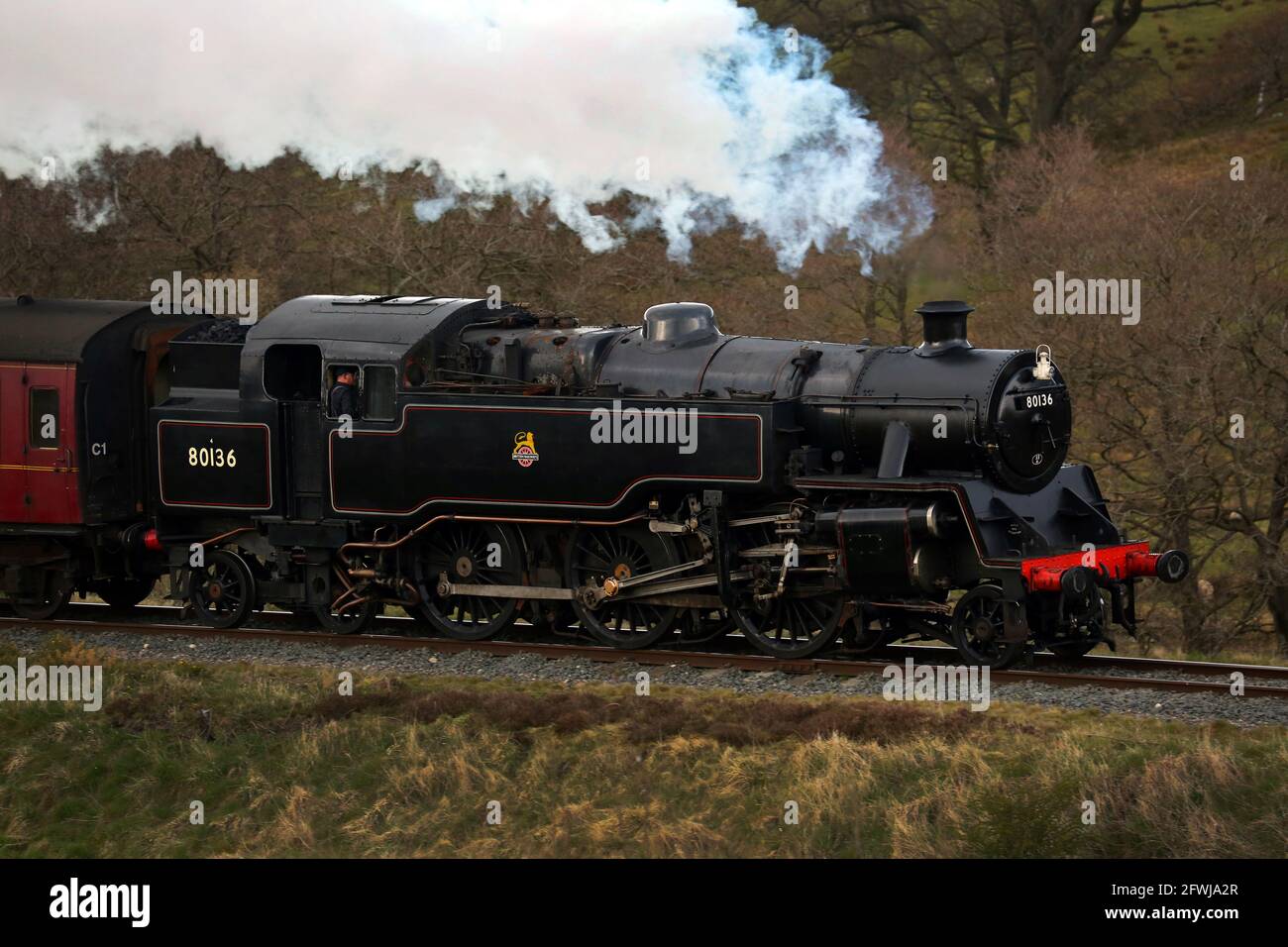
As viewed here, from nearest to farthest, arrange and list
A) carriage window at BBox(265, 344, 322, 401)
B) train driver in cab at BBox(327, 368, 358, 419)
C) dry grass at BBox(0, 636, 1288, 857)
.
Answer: dry grass at BBox(0, 636, 1288, 857)
train driver in cab at BBox(327, 368, 358, 419)
carriage window at BBox(265, 344, 322, 401)

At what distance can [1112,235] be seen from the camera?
22062 millimetres

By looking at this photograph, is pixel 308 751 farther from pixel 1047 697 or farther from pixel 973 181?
pixel 973 181

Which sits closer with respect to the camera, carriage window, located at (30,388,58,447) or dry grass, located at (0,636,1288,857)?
dry grass, located at (0,636,1288,857)

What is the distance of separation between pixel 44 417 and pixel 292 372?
2706 mm

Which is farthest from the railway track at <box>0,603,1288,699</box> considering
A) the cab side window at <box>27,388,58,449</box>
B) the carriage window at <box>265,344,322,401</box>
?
the carriage window at <box>265,344,322,401</box>

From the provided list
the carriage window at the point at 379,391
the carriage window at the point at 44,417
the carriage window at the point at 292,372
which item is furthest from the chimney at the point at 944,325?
the carriage window at the point at 44,417

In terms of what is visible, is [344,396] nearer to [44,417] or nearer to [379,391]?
[379,391]

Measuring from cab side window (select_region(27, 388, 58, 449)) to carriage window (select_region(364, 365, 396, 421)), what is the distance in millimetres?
3491

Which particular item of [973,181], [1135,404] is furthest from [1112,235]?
[973,181]

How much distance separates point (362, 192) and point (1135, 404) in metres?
12.7

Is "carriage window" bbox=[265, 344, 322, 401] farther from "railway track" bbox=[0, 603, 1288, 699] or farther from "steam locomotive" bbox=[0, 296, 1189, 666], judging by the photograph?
"railway track" bbox=[0, 603, 1288, 699]

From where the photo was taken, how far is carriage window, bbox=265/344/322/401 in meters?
15.1

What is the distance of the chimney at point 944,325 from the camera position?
13281mm

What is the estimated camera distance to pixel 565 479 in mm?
13930
